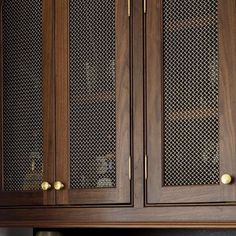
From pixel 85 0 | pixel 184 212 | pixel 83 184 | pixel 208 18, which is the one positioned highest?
pixel 85 0

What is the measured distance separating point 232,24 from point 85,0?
20.5 inches

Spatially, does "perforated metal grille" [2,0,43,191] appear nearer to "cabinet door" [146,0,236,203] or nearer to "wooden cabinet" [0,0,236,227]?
"wooden cabinet" [0,0,236,227]

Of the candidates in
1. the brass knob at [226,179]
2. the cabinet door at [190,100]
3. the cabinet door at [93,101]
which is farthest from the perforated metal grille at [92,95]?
the brass knob at [226,179]

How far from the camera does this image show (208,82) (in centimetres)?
167

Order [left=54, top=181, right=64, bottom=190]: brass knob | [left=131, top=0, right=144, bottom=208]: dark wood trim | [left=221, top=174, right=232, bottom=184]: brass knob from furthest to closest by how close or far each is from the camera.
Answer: [left=54, top=181, right=64, bottom=190]: brass knob
[left=131, top=0, right=144, bottom=208]: dark wood trim
[left=221, top=174, right=232, bottom=184]: brass knob

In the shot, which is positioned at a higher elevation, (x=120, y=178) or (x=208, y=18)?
(x=208, y=18)

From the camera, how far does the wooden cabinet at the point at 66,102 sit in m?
1.80

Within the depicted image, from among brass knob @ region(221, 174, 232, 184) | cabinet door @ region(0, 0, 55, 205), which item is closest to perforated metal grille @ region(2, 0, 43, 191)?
cabinet door @ region(0, 0, 55, 205)

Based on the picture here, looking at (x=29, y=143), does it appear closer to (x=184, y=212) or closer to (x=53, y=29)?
(x=53, y=29)

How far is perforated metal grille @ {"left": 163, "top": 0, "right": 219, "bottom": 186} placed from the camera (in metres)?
1.65

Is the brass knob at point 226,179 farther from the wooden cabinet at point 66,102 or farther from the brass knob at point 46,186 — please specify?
the brass knob at point 46,186

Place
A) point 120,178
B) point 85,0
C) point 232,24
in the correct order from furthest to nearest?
point 85,0, point 120,178, point 232,24

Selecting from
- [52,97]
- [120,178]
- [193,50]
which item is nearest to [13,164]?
[52,97]

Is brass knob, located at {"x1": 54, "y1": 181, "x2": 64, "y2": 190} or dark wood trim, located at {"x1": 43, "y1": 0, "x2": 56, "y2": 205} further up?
dark wood trim, located at {"x1": 43, "y1": 0, "x2": 56, "y2": 205}
